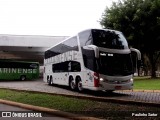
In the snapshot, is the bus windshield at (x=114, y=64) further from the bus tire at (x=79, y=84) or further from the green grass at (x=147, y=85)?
the green grass at (x=147, y=85)

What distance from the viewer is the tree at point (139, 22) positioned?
3238 cm

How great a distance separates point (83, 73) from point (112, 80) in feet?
6.84

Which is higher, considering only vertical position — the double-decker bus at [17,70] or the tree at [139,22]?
the tree at [139,22]

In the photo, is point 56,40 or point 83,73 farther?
point 56,40

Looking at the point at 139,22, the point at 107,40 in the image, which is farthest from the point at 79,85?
the point at 139,22

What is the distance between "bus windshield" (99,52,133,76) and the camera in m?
17.4

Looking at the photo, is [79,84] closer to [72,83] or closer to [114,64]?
[72,83]

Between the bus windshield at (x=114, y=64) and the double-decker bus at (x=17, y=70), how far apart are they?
2482cm

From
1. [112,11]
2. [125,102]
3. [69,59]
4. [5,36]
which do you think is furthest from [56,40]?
[125,102]

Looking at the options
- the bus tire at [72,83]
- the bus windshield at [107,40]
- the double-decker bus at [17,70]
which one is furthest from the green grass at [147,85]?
the double-decker bus at [17,70]

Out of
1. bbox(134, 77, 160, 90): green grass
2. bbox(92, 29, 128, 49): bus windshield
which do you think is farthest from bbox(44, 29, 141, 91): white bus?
bbox(134, 77, 160, 90): green grass

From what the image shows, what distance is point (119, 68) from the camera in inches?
691

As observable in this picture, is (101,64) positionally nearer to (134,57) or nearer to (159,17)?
(134,57)

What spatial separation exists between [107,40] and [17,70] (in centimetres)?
2539
